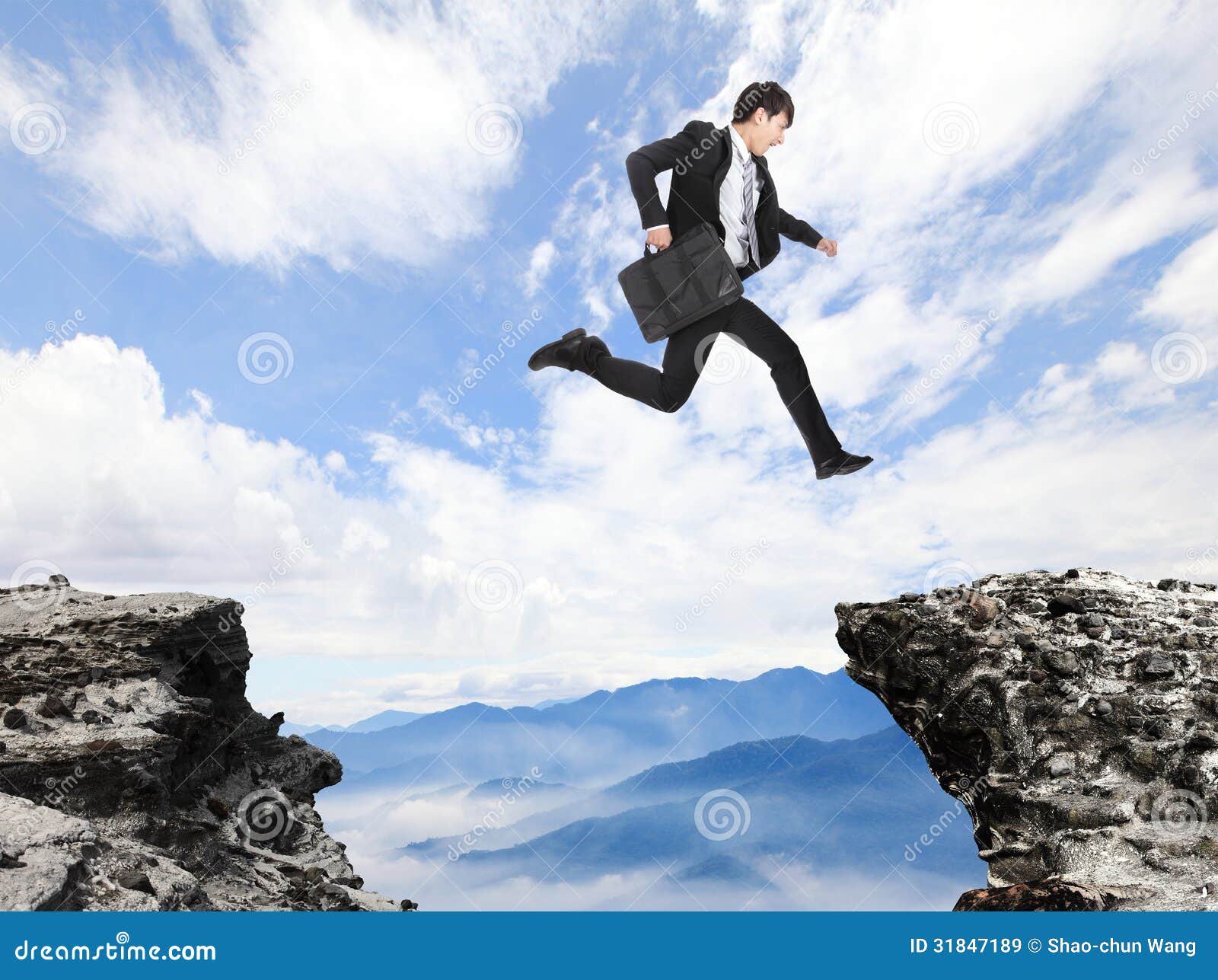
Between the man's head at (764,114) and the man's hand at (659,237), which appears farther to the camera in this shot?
the man's head at (764,114)

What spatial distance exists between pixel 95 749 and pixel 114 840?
1.13 metres

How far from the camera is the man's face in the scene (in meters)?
6.21

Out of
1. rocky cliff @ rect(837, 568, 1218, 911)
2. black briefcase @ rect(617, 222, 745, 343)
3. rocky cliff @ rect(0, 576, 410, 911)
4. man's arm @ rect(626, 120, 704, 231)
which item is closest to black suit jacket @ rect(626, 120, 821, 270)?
man's arm @ rect(626, 120, 704, 231)

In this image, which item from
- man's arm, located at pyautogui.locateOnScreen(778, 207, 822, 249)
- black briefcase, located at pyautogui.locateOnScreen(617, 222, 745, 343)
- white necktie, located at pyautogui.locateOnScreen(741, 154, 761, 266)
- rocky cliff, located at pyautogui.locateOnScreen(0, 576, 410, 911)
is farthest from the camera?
man's arm, located at pyautogui.locateOnScreen(778, 207, 822, 249)

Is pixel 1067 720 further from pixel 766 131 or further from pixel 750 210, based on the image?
pixel 766 131

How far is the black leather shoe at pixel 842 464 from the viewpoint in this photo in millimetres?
6438

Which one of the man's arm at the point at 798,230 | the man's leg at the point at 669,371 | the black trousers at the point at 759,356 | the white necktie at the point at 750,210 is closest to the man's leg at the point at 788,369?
the black trousers at the point at 759,356

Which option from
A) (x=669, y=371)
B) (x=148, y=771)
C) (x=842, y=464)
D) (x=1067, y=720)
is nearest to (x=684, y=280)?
(x=669, y=371)

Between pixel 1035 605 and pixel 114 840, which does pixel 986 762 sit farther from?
pixel 114 840

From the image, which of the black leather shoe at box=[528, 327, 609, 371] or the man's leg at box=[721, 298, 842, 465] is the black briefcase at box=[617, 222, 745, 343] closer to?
the man's leg at box=[721, 298, 842, 465]

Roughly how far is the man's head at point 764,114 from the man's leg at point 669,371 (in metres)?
1.36

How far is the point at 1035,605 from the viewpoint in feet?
27.8

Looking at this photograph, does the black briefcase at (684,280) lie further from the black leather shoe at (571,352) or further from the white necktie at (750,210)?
the black leather shoe at (571,352)

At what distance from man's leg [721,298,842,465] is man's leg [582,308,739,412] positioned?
0.15 meters
